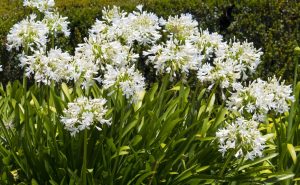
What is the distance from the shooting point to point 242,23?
27.2 ft

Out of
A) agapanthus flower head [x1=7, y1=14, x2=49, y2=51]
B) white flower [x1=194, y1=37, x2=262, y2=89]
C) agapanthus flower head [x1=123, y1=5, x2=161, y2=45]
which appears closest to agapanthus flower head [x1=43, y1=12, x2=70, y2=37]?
agapanthus flower head [x1=7, y1=14, x2=49, y2=51]

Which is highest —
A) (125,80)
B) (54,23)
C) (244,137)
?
(54,23)

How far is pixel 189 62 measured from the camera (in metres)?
4.41

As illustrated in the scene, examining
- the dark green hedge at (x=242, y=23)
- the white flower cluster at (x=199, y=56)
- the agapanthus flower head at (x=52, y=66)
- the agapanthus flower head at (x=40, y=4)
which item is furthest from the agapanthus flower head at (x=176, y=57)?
the dark green hedge at (x=242, y=23)

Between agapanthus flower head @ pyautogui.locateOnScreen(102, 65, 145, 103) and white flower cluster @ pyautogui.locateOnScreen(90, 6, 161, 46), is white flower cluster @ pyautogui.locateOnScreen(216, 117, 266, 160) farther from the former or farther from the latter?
white flower cluster @ pyautogui.locateOnScreen(90, 6, 161, 46)

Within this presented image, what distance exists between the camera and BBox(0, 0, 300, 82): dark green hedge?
8.12 meters

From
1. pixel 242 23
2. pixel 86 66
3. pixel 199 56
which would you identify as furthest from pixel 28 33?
pixel 242 23

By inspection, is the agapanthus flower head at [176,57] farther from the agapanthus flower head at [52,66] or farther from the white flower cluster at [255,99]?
the agapanthus flower head at [52,66]

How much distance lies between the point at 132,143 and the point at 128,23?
940 mm

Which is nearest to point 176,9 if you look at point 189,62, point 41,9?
point 41,9

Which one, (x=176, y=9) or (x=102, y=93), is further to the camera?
(x=176, y=9)

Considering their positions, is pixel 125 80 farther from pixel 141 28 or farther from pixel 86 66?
pixel 141 28

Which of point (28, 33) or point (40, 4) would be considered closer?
point (28, 33)

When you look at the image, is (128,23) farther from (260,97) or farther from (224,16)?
(224,16)
